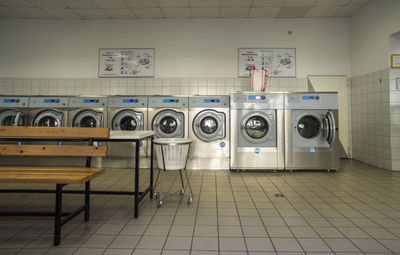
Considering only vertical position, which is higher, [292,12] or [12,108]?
[292,12]

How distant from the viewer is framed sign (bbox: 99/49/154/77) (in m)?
5.07

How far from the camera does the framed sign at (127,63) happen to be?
5074mm

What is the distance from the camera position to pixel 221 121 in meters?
4.04

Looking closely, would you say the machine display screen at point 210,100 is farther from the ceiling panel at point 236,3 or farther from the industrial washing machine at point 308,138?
the ceiling panel at point 236,3

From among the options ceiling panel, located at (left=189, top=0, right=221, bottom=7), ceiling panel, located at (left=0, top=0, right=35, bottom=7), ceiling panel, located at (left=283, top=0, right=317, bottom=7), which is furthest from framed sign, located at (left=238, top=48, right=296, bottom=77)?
ceiling panel, located at (left=0, top=0, right=35, bottom=7)

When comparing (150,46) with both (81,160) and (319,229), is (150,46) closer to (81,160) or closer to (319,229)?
(81,160)

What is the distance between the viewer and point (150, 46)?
5.08 metres

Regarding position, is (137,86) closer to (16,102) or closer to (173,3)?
(173,3)

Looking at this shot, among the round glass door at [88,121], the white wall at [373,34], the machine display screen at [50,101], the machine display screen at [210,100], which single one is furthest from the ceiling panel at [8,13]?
the white wall at [373,34]

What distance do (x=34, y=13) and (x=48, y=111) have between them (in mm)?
2380

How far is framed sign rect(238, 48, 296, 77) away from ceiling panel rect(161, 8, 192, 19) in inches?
54.7

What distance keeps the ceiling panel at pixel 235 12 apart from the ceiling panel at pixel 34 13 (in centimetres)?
378

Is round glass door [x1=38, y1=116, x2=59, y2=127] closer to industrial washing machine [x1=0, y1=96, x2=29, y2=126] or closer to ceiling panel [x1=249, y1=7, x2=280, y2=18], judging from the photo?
industrial washing machine [x1=0, y1=96, x2=29, y2=126]

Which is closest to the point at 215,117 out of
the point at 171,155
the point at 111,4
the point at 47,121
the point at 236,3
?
the point at 171,155
